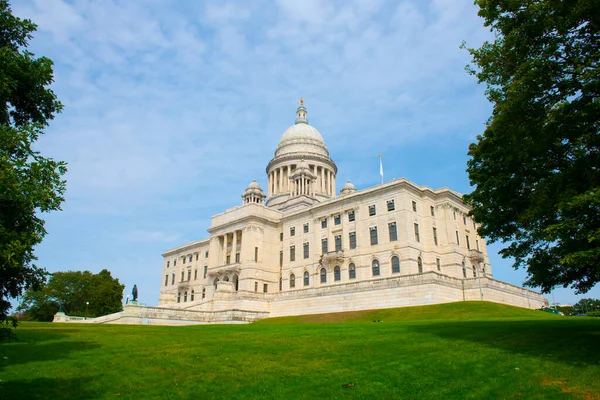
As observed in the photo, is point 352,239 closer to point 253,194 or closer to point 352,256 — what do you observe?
point 352,256

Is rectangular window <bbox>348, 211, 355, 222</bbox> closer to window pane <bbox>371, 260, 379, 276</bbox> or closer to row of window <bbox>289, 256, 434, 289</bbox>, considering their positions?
row of window <bbox>289, 256, 434, 289</bbox>

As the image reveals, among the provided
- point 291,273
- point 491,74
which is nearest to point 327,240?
point 291,273

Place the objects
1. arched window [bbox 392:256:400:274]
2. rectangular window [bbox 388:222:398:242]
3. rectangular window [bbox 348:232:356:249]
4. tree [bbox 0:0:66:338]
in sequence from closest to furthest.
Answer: tree [bbox 0:0:66:338] → arched window [bbox 392:256:400:274] → rectangular window [bbox 388:222:398:242] → rectangular window [bbox 348:232:356:249]

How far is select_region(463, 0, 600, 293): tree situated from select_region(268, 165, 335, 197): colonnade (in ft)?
237

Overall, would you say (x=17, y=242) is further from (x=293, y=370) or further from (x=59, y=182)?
(x=293, y=370)

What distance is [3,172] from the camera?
1250cm

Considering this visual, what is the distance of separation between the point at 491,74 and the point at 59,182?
1848cm

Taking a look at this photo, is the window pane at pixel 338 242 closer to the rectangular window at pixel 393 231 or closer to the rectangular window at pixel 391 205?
the rectangular window at pixel 393 231

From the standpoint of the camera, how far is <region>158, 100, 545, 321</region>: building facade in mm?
52438

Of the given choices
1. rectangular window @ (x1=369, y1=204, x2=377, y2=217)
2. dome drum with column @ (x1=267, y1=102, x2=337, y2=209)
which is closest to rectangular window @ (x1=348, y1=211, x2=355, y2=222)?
rectangular window @ (x1=369, y1=204, x2=377, y2=217)

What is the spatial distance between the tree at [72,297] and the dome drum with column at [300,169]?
3482 centimetres

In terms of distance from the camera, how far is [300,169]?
8794 centimetres

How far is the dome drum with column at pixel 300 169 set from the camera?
8875cm

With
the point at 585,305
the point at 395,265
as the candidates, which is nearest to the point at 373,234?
the point at 395,265
